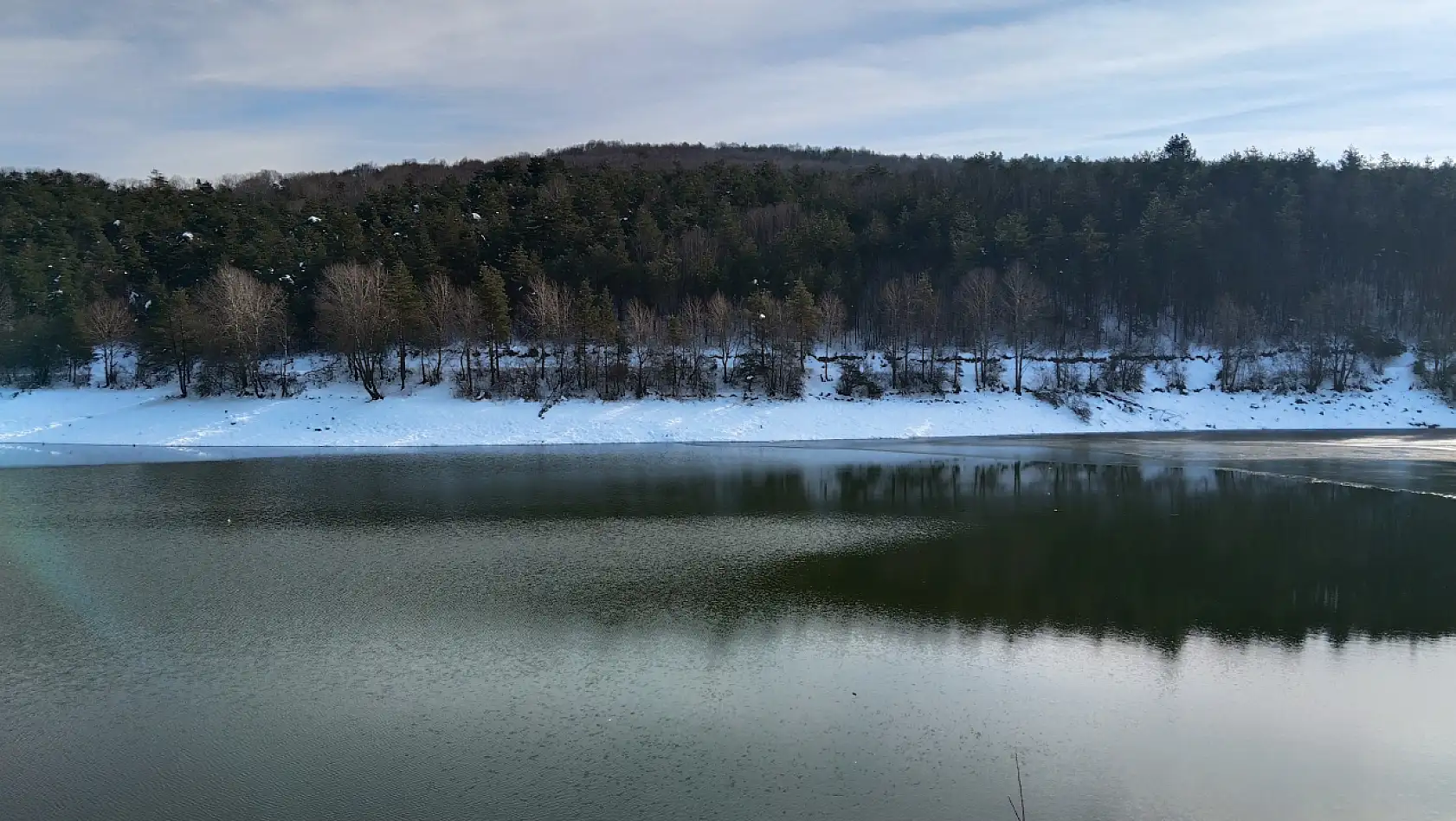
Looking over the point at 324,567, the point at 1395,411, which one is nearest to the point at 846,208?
the point at 1395,411

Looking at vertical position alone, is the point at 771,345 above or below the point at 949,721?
above

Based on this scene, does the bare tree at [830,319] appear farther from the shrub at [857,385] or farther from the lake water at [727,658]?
the lake water at [727,658]

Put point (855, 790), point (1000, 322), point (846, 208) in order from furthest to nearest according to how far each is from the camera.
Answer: point (846, 208), point (1000, 322), point (855, 790)

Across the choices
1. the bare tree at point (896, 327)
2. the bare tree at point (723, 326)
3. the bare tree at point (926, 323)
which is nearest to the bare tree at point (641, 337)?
the bare tree at point (723, 326)

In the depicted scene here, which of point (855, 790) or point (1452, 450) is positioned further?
point (1452, 450)

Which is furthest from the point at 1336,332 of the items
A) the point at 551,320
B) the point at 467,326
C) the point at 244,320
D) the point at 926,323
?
the point at 244,320

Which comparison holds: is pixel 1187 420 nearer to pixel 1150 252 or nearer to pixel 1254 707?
pixel 1150 252
